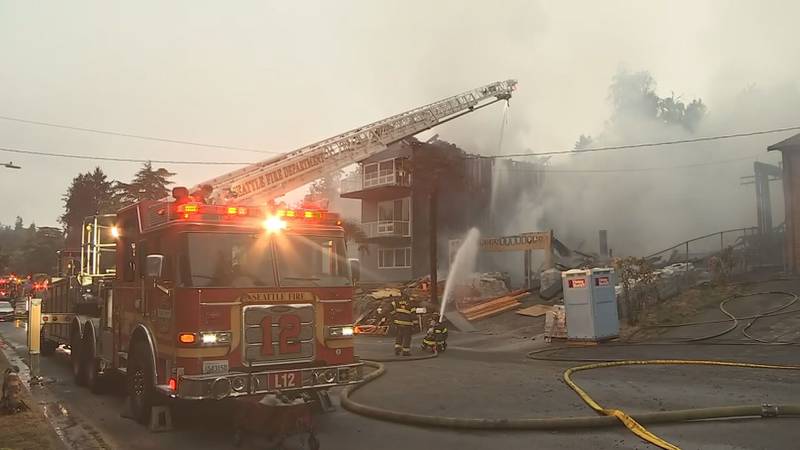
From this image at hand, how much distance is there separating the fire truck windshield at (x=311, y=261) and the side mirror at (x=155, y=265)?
49.8 inches

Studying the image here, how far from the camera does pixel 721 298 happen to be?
55.7ft

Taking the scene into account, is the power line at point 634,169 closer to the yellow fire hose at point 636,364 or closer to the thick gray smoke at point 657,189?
the thick gray smoke at point 657,189

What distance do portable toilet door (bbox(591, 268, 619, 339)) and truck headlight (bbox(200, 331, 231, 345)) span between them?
34.7ft

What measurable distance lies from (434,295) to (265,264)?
1472cm

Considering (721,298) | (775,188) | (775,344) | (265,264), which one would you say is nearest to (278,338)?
(265,264)

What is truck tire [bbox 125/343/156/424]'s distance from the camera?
6.87 m

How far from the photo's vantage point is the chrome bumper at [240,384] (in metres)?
6.00

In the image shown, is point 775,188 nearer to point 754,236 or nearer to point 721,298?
point 754,236

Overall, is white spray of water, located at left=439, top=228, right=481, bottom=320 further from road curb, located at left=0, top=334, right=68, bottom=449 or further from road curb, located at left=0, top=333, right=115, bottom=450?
road curb, located at left=0, top=333, right=115, bottom=450

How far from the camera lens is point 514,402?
7.88 m

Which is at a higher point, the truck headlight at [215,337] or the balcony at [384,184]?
the balcony at [384,184]

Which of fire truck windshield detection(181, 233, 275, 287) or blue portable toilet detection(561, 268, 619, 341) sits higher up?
fire truck windshield detection(181, 233, 275, 287)

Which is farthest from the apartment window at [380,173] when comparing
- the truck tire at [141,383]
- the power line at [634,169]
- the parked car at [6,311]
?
the truck tire at [141,383]

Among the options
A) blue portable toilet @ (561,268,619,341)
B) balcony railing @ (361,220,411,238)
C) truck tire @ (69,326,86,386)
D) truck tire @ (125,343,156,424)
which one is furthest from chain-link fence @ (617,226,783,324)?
balcony railing @ (361,220,411,238)
